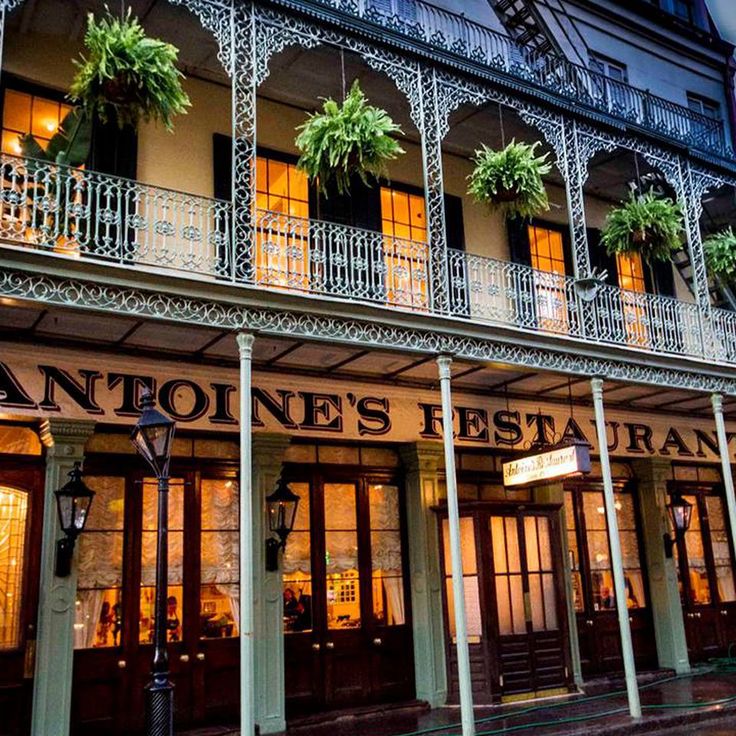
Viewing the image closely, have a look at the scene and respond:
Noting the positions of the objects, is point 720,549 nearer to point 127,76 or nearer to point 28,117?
point 127,76

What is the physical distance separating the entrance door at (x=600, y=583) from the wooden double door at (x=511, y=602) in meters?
1.40

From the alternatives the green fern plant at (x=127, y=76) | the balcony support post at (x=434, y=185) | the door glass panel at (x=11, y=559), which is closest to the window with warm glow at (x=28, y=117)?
the green fern plant at (x=127, y=76)

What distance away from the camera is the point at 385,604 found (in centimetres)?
1049

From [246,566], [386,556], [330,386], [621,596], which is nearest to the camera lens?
[246,566]

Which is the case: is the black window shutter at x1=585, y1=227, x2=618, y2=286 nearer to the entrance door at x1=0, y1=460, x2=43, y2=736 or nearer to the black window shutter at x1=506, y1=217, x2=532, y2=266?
the black window shutter at x1=506, y1=217, x2=532, y2=266

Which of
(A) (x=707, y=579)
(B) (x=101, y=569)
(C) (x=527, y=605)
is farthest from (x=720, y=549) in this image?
(B) (x=101, y=569)

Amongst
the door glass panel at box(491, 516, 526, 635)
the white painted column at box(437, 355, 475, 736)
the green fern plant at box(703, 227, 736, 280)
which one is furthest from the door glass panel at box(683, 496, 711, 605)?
the white painted column at box(437, 355, 475, 736)

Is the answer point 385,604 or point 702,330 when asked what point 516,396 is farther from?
point 385,604

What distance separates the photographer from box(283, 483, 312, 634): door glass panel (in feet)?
32.3

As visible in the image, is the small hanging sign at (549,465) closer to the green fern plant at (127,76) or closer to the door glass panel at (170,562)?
the door glass panel at (170,562)

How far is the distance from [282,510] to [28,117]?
5152mm

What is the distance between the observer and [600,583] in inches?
494

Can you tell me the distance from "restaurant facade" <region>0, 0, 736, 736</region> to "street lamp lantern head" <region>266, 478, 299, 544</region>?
0.16 meters

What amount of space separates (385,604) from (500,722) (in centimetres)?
209
